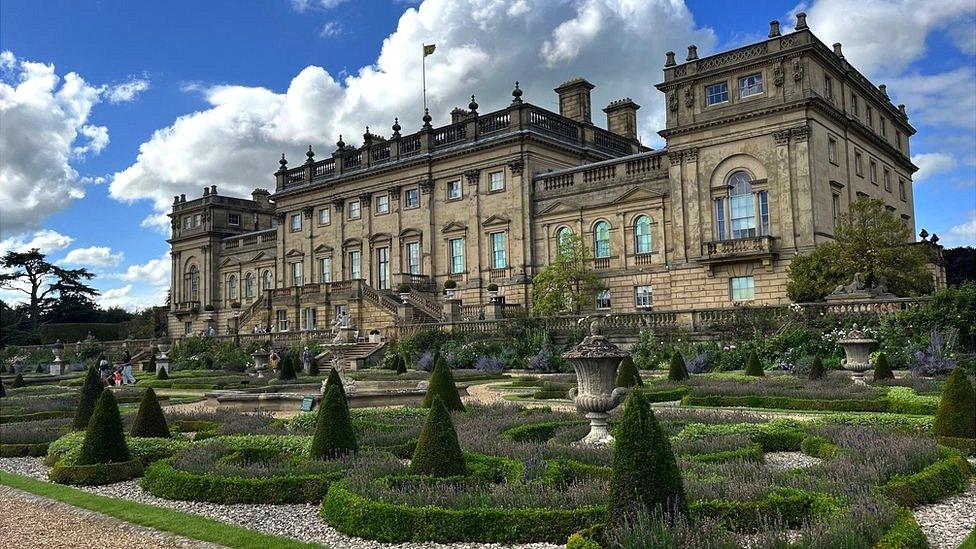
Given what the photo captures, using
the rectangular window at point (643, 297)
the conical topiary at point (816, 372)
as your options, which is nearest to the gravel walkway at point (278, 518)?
the conical topiary at point (816, 372)

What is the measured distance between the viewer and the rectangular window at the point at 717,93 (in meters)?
34.0

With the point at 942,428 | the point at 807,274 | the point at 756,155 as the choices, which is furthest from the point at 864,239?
the point at 942,428

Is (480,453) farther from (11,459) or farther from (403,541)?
(11,459)

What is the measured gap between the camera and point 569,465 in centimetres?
907

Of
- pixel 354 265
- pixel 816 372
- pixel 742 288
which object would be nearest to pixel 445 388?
pixel 816 372

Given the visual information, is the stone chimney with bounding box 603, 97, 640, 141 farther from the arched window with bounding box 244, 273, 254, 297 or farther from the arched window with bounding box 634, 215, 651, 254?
the arched window with bounding box 244, 273, 254, 297

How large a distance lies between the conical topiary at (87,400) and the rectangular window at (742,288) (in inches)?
985

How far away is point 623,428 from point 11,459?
36.6ft

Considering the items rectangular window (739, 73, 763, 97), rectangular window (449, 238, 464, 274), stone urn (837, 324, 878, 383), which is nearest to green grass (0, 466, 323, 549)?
stone urn (837, 324, 878, 383)

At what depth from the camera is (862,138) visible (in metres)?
37.7

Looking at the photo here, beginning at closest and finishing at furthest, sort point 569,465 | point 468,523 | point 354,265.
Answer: point 468,523, point 569,465, point 354,265

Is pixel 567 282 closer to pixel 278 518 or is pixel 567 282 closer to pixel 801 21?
pixel 801 21

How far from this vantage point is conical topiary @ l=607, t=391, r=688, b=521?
5930 mm

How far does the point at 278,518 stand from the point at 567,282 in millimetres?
29524
